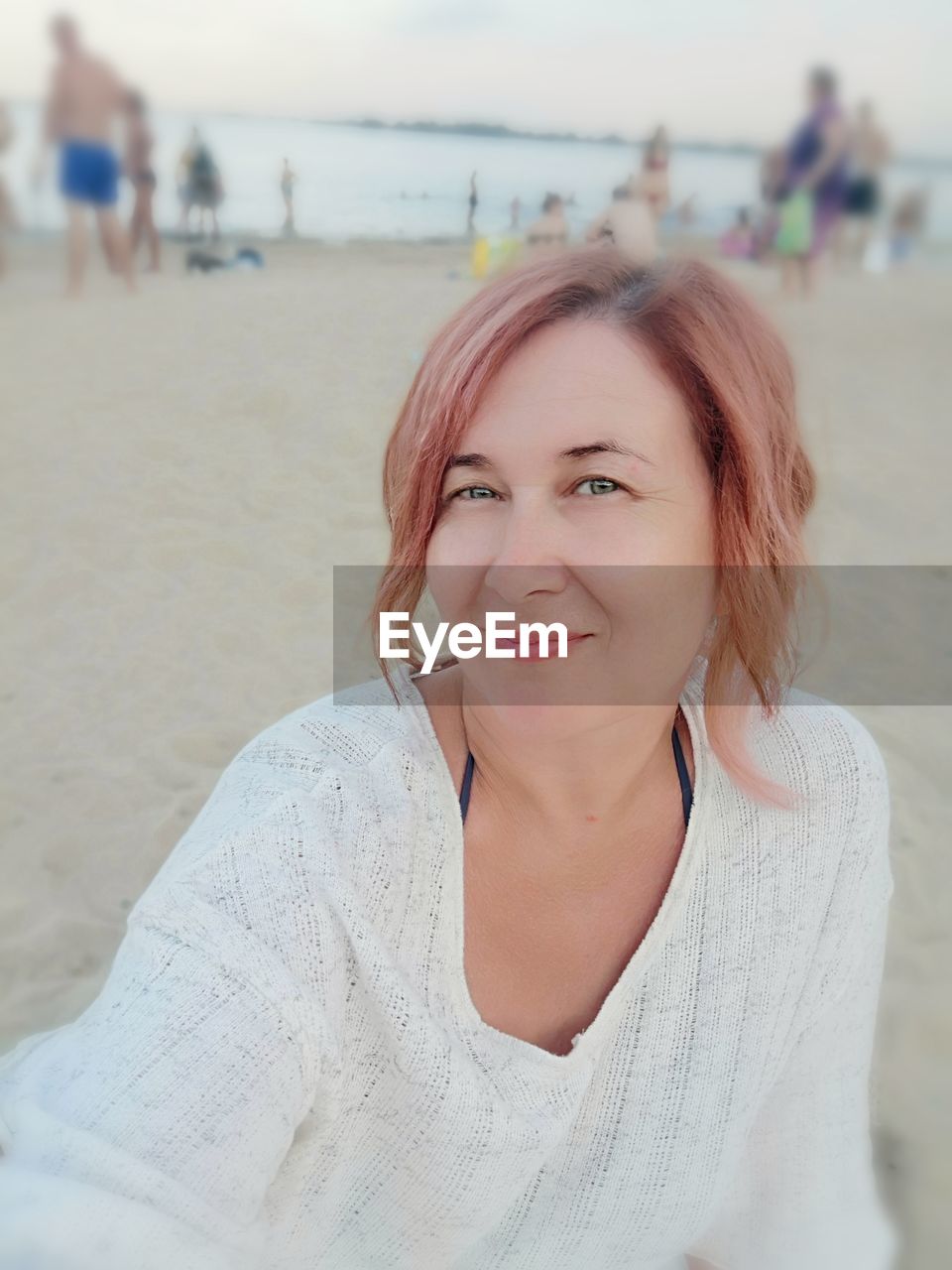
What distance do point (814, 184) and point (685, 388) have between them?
1105 cm

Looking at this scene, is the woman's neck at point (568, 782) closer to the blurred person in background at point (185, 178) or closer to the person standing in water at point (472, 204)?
the blurred person in background at point (185, 178)

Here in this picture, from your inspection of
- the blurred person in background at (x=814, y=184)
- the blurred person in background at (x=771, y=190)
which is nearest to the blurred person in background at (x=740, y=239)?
the blurred person in background at (x=771, y=190)

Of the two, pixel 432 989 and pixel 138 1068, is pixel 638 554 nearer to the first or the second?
pixel 432 989

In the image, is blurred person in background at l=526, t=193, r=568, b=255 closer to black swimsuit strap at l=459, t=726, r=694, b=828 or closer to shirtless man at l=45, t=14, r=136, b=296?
shirtless man at l=45, t=14, r=136, b=296

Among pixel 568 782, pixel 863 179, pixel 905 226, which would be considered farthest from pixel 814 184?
pixel 568 782

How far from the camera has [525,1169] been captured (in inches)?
38.5

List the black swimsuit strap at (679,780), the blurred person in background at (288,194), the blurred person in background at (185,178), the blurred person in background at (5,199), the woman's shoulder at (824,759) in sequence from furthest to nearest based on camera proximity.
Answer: the blurred person in background at (288,194) → the blurred person in background at (185,178) → the blurred person in background at (5,199) → the woman's shoulder at (824,759) → the black swimsuit strap at (679,780)

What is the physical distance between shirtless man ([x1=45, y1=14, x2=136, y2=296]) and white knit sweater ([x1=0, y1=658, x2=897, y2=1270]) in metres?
→ 8.01

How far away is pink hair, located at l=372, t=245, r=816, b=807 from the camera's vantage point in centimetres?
98

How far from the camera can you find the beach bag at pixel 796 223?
10477 mm

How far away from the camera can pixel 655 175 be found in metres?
10.4

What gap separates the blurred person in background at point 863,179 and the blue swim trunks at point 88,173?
6.93m

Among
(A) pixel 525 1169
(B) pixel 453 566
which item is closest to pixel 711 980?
(A) pixel 525 1169

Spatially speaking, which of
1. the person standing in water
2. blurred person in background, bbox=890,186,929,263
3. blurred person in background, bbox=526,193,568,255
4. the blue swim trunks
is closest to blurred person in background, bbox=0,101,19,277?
the blue swim trunks
